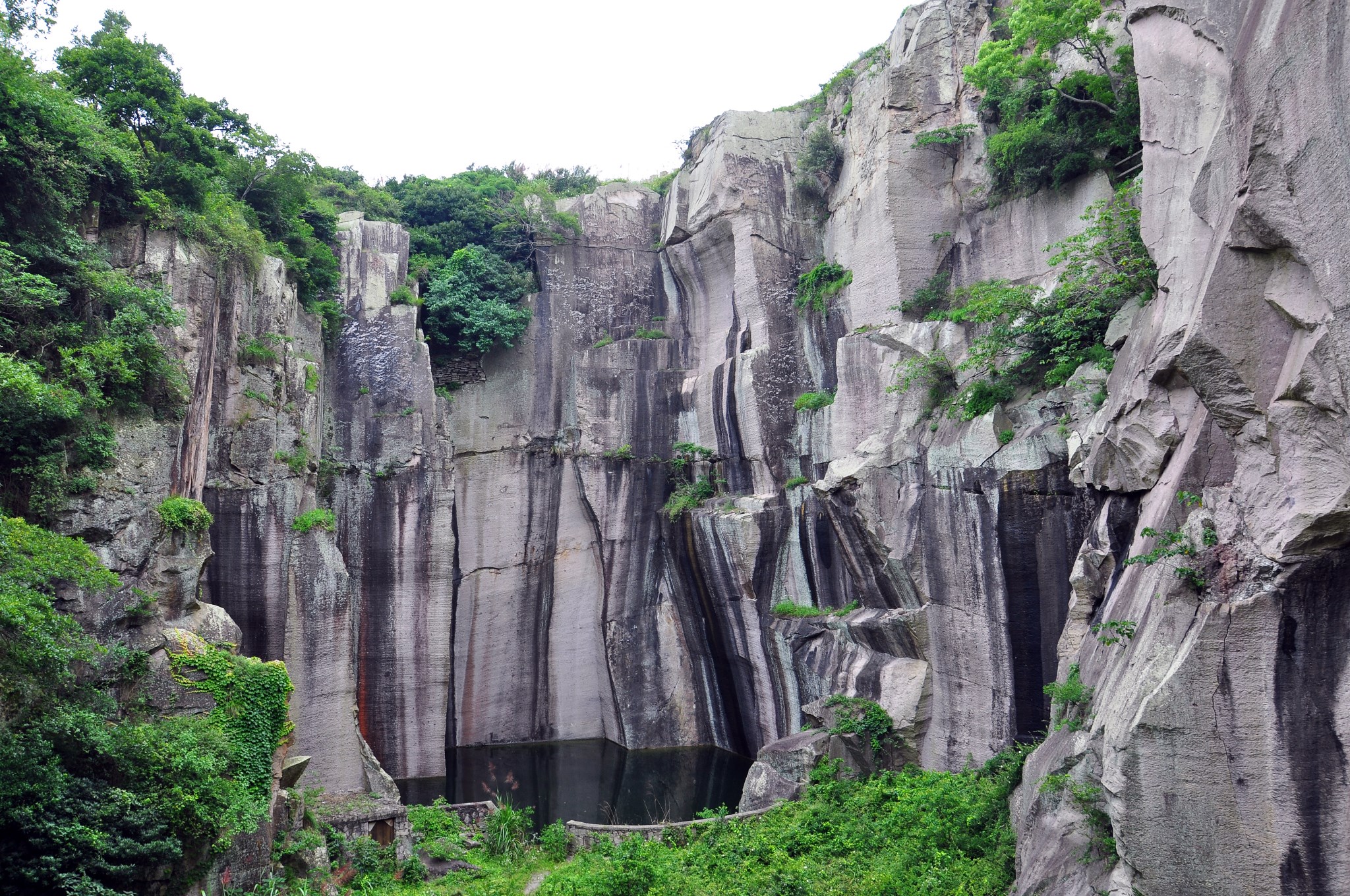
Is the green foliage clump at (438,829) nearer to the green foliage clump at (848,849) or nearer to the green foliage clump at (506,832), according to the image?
the green foliage clump at (506,832)

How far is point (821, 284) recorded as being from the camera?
1781 cm

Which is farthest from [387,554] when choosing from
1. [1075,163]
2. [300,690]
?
[1075,163]

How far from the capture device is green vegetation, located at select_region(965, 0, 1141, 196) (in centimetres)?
1220

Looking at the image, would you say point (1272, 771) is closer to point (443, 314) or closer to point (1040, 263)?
point (1040, 263)

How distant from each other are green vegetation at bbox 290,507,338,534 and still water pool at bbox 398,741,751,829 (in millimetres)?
5447

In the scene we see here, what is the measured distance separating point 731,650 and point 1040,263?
9595 millimetres

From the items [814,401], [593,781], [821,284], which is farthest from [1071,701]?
[593,781]

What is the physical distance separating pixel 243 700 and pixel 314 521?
16.3ft

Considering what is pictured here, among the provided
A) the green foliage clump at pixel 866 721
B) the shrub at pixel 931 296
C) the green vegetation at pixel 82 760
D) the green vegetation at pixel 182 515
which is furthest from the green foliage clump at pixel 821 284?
the green vegetation at pixel 82 760

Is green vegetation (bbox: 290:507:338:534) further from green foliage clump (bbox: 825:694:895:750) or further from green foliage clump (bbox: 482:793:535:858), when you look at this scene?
green foliage clump (bbox: 825:694:895:750)

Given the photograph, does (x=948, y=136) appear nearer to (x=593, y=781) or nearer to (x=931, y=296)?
(x=931, y=296)

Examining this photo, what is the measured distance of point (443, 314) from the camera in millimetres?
19500

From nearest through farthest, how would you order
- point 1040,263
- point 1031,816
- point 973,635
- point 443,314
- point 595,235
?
point 1031,816 → point 973,635 → point 1040,263 → point 443,314 → point 595,235

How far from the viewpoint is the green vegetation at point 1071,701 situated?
7820mm
